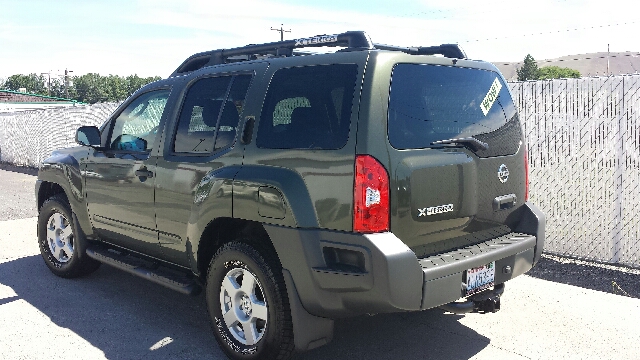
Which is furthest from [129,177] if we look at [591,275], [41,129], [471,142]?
[41,129]

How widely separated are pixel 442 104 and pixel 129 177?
2.60 metres

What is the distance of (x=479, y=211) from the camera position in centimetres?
365

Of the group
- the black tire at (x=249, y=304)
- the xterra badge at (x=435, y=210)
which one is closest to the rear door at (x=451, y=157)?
the xterra badge at (x=435, y=210)

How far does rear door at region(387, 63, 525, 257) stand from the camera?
10.6 ft

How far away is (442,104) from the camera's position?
354 centimetres

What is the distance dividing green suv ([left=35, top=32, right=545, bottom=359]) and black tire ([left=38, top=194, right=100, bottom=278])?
4.09 feet

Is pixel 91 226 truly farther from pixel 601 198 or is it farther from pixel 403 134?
pixel 601 198

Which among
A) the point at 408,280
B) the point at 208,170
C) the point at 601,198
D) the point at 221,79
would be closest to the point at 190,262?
the point at 208,170

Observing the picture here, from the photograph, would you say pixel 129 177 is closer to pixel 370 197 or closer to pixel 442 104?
pixel 370 197

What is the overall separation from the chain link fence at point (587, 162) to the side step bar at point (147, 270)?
4235mm

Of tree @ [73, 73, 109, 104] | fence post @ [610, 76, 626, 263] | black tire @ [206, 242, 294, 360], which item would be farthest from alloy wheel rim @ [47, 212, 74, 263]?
tree @ [73, 73, 109, 104]

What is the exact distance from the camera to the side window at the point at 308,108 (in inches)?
128

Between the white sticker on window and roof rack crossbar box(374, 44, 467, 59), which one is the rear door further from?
roof rack crossbar box(374, 44, 467, 59)

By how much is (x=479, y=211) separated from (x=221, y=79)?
6.65 ft
